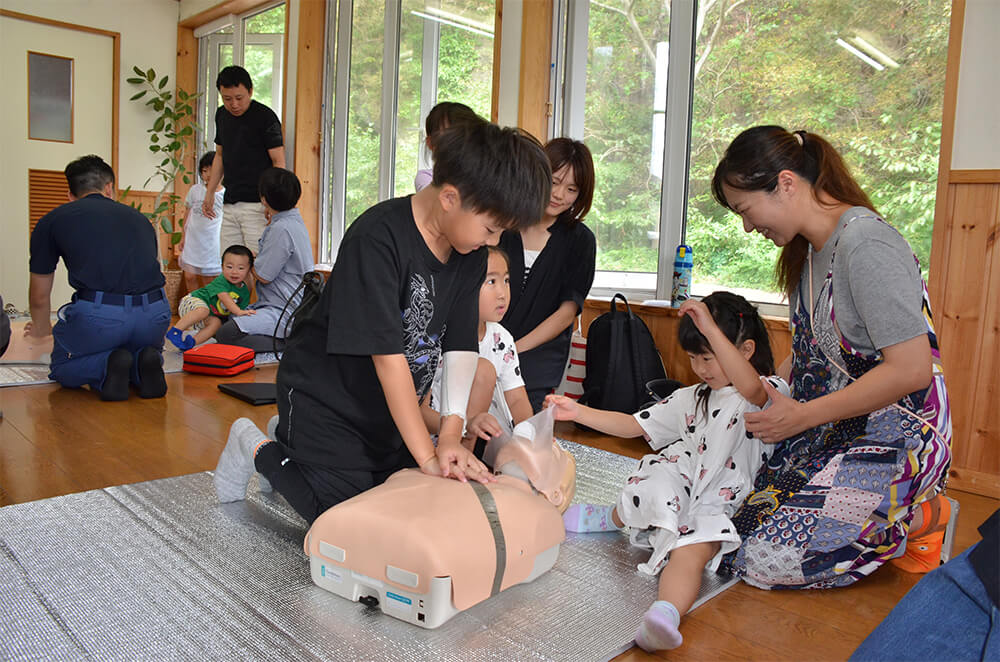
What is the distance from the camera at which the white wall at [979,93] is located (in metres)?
2.24

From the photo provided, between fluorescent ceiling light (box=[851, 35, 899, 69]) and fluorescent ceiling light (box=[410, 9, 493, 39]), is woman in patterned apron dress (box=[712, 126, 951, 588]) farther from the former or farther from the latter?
fluorescent ceiling light (box=[410, 9, 493, 39])

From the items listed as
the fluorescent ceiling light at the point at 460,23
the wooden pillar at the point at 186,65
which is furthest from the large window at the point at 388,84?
the wooden pillar at the point at 186,65

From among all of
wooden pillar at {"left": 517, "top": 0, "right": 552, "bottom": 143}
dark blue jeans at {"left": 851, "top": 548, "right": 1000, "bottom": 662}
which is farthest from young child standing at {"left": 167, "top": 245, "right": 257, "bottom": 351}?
dark blue jeans at {"left": 851, "top": 548, "right": 1000, "bottom": 662}

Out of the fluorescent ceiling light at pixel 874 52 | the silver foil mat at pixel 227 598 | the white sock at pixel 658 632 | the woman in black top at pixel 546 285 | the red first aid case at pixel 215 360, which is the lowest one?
the silver foil mat at pixel 227 598

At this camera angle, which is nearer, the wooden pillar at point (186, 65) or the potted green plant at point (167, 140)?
the potted green plant at point (167, 140)

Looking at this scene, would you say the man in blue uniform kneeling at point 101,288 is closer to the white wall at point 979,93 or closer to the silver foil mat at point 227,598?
the silver foil mat at point 227,598

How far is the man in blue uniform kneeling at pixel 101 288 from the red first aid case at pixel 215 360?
386 millimetres

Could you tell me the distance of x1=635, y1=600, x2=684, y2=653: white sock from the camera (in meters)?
1.26

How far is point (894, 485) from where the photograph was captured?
4.99 feet

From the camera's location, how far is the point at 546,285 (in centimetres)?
266

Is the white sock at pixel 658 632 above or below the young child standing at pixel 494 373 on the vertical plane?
below

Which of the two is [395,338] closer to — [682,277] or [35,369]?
[682,277]

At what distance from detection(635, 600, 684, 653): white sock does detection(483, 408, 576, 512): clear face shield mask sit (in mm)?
390

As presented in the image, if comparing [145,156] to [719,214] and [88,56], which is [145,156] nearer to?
[88,56]
